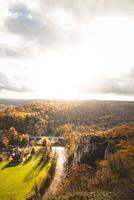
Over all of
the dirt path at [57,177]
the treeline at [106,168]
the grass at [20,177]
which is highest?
the treeline at [106,168]

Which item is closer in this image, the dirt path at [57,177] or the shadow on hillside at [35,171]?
the dirt path at [57,177]

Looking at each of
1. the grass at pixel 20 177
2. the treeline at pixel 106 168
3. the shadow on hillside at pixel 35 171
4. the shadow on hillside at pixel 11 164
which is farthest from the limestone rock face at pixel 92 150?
the shadow on hillside at pixel 11 164

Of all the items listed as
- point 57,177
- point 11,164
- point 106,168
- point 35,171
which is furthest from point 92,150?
point 11,164

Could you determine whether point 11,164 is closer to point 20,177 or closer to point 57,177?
point 20,177

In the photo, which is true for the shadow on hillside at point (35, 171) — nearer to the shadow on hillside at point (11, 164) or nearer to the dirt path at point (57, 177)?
the dirt path at point (57, 177)

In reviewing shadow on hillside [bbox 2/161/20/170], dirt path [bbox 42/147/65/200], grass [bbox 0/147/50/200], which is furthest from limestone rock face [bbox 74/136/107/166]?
shadow on hillside [bbox 2/161/20/170]

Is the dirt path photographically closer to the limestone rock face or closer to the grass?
the grass

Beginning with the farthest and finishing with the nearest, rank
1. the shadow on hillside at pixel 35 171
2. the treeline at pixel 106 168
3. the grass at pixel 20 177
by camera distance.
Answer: the shadow on hillside at pixel 35 171 < the grass at pixel 20 177 < the treeline at pixel 106 168

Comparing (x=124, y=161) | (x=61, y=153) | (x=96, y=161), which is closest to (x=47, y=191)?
(x=96, y=161)
